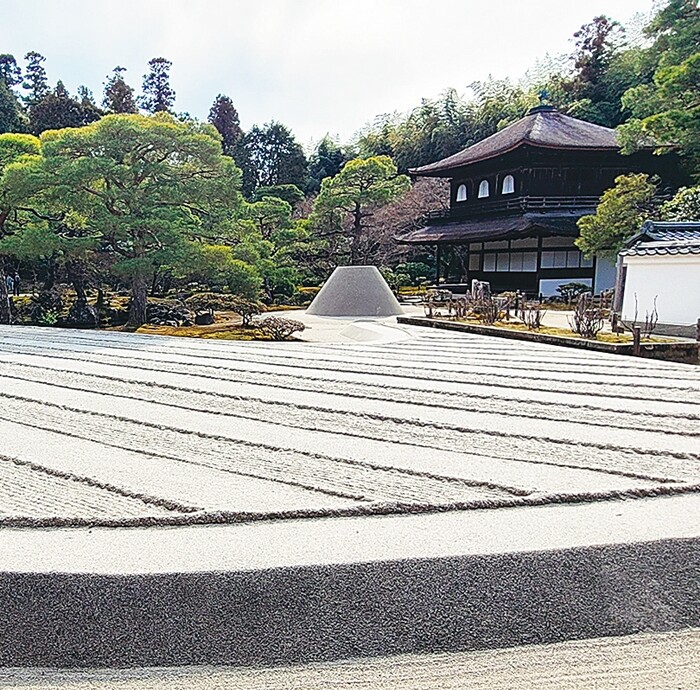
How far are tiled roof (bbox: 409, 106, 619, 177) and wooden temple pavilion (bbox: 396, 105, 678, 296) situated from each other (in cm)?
2

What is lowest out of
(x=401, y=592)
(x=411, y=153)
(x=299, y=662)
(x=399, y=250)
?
(x=299, y=662)

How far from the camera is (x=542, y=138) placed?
52.0 feet

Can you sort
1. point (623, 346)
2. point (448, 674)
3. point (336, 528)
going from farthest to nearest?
point (623, 346) → point (336, 528) → point (448, 674)

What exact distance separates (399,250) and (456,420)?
17.9 metres

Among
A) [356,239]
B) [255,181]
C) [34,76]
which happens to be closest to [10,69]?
[34,76]

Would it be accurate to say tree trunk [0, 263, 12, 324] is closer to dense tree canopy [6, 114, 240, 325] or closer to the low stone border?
dense tree canopy [6, 114, 240, 325]

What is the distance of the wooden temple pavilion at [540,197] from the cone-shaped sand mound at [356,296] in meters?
4.59

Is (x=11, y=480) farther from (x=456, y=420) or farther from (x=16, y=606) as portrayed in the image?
(x=456, y=420)

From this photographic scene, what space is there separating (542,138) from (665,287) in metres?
8.78

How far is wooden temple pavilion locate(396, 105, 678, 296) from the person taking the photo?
1583 centimetres

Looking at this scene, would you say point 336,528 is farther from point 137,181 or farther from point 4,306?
point 4,306

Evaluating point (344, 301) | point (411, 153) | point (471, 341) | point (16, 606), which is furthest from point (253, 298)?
point (411, 153)

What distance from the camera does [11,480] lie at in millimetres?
2271

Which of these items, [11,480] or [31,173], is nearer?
[11,480]
